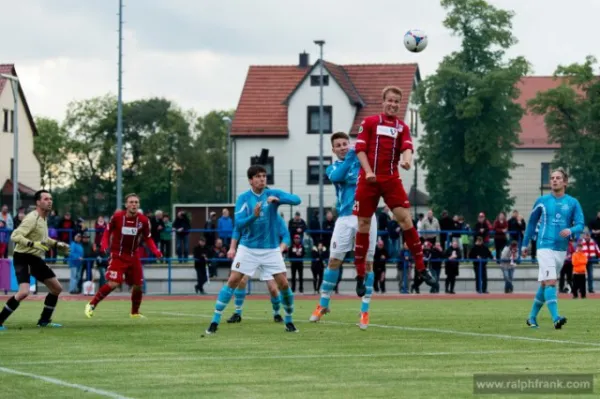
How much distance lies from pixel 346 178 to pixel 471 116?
172 feet

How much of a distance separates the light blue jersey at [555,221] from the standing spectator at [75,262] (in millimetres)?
19746

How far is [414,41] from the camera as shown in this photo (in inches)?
790

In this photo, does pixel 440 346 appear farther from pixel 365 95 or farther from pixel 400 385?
pixel 365 95

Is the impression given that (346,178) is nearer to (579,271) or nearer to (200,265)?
(579,271)

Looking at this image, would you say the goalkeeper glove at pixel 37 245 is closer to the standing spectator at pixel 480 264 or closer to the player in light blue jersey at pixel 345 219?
the player in light blue jersey at pixel 345 219

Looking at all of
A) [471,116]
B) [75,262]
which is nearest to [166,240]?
[75,262]

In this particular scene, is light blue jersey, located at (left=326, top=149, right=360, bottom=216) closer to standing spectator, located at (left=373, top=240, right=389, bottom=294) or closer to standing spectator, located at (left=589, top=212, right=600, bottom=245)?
standing spectator, located at (left=373, top=240, right=389, bottom=294)

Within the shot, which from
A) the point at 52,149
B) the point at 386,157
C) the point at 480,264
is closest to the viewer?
the point at 386,157

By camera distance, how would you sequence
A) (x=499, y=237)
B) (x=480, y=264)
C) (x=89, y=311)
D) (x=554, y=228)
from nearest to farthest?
(x=554, y=228), (x=89, y=311), (x=480, y=264), (x=499, y=237)

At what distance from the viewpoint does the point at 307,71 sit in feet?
260

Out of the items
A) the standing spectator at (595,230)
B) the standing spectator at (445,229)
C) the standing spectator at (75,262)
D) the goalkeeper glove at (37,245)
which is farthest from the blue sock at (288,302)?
the standing spectator at (595,230)

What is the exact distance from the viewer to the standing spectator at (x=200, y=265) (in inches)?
1341

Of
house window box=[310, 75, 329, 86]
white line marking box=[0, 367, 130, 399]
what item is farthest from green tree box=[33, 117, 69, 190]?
white line marking box=[0, 367, 130, 399]

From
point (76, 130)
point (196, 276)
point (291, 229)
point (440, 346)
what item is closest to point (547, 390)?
point (440, 346)
